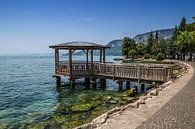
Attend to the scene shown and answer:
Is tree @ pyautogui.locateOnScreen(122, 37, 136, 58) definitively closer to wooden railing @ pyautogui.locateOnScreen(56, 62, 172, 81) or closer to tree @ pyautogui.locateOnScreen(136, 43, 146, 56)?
tree @ pyautogui.locateOnScreen(136, 43, 146, 56)

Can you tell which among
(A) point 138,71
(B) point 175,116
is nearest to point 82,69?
(A) point 138,71

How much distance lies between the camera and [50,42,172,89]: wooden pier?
15700 mm

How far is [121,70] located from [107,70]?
5.16 ft

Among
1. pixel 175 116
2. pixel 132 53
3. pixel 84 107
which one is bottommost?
pixel 84 107

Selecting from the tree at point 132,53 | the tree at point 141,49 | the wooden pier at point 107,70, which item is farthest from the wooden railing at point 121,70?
the tree at point 141,49

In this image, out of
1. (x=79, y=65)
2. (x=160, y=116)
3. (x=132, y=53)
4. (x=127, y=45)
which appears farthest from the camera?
(x=127, y=45)

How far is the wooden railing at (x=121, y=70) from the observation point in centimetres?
1560

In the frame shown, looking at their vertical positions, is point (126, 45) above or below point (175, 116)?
above

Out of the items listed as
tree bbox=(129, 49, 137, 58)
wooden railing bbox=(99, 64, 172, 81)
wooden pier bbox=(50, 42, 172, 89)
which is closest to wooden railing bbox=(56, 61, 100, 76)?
wooden pier bbox=(50, 42, 172, 89)

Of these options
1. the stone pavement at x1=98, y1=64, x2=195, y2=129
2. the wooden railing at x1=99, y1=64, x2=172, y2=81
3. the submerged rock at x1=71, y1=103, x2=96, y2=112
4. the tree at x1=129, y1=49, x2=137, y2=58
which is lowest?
the submerged rock at x1=71, y1=103, x2=96, y2=112

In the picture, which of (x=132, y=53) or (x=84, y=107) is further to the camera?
(x=132, y=53)

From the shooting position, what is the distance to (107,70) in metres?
18.5

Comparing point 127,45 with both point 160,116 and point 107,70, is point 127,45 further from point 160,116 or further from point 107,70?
point 160,116

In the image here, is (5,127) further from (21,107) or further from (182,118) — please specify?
(182,118)
